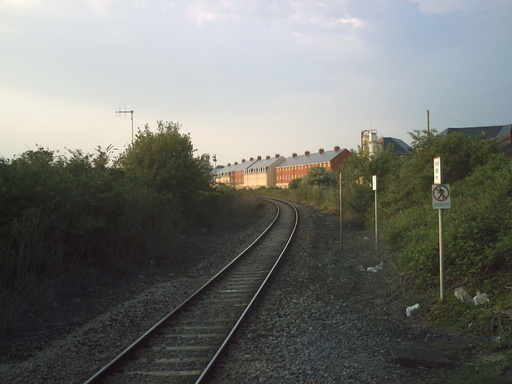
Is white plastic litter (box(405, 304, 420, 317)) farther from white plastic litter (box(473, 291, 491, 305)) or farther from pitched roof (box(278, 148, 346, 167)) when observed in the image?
pitched roof (box(278, 148, 346, 167))

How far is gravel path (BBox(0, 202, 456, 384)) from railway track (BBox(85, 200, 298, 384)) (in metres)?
0.27

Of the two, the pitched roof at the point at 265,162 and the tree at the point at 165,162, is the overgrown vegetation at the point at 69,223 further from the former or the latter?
the pitched roof at the point at 265,162

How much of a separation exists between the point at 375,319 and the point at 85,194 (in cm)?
723

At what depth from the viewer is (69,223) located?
9680 mm

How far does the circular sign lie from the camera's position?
736 cm

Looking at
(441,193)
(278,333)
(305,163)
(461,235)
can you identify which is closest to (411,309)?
(461,235)

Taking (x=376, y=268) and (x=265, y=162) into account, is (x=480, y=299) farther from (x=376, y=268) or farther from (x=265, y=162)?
(x=265, y=162)

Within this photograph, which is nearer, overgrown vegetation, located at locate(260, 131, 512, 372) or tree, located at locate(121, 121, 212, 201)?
overgrown vegetation, located at locate(260, 131, 512, 372)

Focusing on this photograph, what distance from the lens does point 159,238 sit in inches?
556

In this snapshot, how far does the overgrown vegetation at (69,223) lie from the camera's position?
820cm

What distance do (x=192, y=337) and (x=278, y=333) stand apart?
1.37 m

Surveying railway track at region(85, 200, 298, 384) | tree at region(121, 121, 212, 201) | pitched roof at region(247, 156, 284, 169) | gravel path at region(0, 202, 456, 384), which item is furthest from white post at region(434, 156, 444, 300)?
pitched roof at region(247, 156, 284, 169)

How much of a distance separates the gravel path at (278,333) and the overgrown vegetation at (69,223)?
0.88 m

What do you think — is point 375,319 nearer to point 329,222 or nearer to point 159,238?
point 159,238
